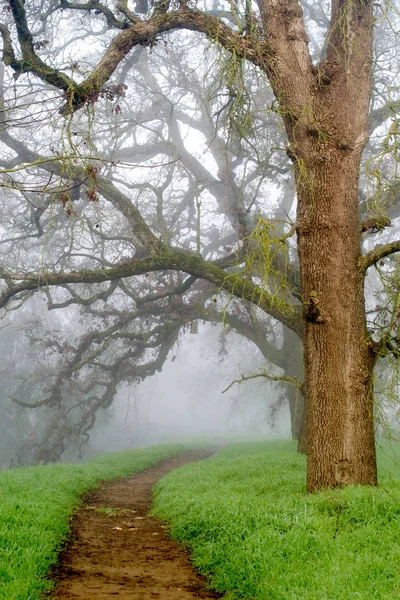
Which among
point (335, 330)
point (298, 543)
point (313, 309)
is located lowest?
point (298, 543)

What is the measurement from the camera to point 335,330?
7297 mm

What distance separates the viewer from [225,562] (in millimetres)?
A: 5270

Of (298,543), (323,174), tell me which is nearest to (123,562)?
(298,543)

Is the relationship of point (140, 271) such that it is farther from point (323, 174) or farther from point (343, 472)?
point (343, 472)

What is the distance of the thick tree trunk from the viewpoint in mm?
7051

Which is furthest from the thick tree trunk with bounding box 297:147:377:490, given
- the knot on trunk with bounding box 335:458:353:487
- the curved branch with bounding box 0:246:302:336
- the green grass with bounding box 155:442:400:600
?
the curved branch with bounding box 0:246:302:336

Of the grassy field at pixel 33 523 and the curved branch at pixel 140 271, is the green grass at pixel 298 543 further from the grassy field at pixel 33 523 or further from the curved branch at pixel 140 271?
the curved branch at pixel 140 271

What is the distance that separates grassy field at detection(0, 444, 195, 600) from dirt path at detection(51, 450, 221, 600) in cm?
20

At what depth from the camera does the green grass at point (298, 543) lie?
4.16m

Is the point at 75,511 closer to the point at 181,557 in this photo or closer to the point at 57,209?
the point at 181,557

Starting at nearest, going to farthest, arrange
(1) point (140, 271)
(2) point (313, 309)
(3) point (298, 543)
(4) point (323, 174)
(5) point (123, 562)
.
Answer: (3) point (298, 543), (5) point (123, 562), (2) point (313, 309), (4) point (323, 174), (1) point (140, 271)

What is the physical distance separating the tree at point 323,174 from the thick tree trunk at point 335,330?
0.01m

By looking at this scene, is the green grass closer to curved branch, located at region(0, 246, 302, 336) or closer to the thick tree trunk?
the thick tree trunk

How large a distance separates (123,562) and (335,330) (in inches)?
150
